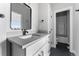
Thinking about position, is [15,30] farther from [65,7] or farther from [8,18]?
[65,7]

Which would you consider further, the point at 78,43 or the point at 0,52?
the point at 78,43

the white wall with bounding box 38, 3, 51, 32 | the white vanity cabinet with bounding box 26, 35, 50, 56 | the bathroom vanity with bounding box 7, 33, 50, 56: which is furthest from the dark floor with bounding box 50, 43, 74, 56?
the bathroom vanity with bounding box 7, 33, 50, 56

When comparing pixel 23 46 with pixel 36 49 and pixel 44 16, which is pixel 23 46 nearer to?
pixel 36 49

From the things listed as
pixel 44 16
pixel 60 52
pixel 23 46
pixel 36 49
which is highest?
pixel 44 16

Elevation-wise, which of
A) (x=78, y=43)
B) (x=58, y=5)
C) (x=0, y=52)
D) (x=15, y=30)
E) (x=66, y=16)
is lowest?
(x=78, y=43)

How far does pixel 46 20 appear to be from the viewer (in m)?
2.58

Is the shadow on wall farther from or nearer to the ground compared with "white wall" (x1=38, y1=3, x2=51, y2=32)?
nearer to the ground

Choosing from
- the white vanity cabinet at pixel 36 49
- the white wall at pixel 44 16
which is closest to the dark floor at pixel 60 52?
the white wall at pixel 44 16

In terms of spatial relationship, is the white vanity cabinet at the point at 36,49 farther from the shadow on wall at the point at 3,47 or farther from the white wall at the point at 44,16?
the white wall at the point at 44,16

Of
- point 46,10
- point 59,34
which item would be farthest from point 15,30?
point 59,34

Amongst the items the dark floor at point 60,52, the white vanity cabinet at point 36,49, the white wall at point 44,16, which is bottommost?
the dark floor at point 60,52

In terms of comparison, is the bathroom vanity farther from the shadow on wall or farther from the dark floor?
the dark floor

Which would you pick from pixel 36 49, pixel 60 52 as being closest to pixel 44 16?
pixel 60 52

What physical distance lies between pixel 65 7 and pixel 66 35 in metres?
1.79
